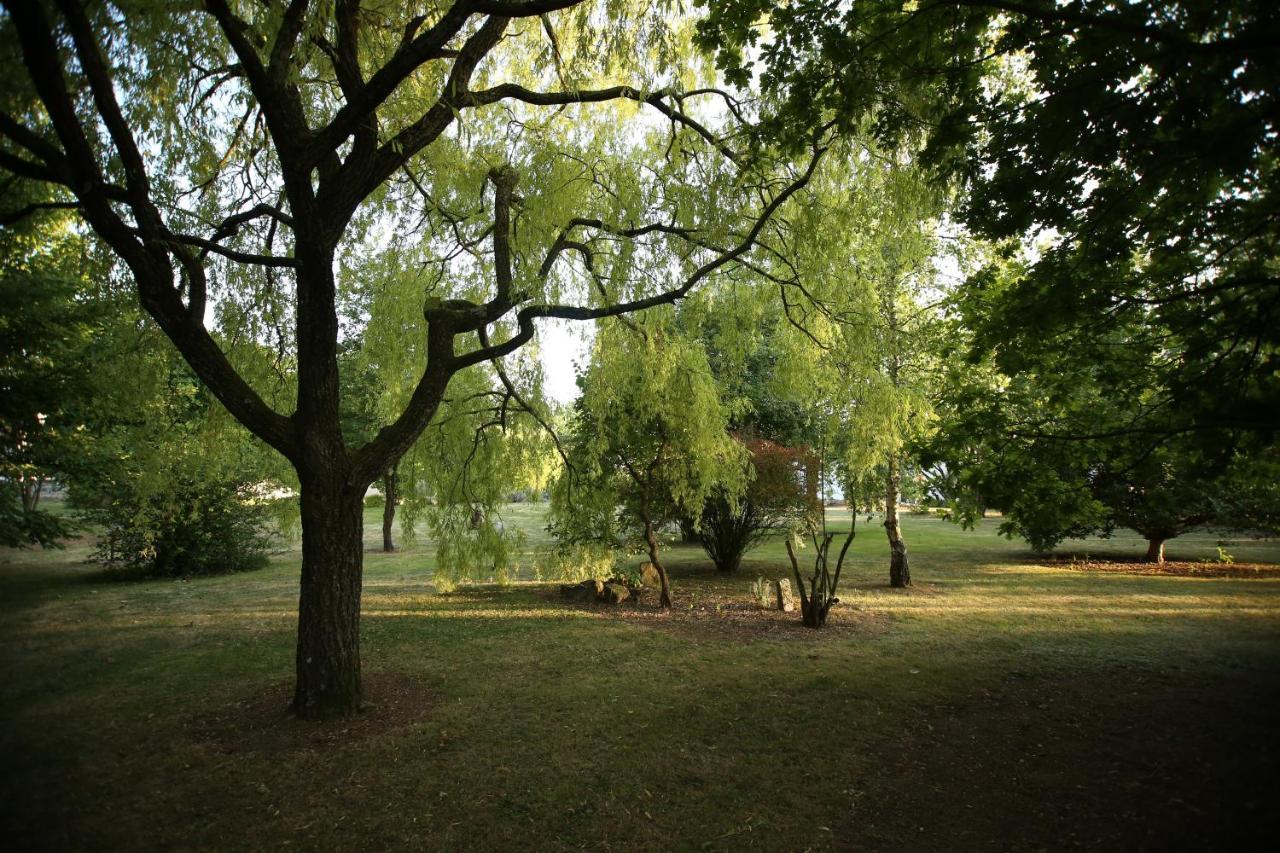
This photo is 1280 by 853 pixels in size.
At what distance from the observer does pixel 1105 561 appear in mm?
14547

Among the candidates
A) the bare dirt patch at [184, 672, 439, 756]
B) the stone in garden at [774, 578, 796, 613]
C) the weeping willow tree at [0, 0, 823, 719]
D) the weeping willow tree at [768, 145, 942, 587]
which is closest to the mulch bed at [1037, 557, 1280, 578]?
the weeping willow tree at [768, 145, 942, 587]

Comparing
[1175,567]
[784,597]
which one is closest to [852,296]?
[784,597]

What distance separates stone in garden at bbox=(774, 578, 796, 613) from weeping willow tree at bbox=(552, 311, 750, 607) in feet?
5.37

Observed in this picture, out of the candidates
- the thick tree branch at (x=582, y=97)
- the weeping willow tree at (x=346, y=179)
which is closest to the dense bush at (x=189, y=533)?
the weeping willow tree at (x=346, y=179)

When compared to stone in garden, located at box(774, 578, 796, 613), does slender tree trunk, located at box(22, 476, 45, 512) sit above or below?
above

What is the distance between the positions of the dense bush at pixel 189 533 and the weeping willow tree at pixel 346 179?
24.7 ft

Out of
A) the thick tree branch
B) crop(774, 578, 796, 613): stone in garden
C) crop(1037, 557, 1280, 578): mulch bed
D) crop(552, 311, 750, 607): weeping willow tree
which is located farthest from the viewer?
crop(1037, 557, 1280, 578): mulch bed

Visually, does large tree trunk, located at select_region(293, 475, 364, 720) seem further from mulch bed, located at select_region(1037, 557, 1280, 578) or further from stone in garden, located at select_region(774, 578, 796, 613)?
mulch bed, located at select_region(1037, 557, 1280, 578)

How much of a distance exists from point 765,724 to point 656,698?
44.7 inches

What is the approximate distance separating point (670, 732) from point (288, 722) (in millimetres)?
3239

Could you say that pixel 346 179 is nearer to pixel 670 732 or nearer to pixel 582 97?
pixel 582 97

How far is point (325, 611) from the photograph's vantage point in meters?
5.32

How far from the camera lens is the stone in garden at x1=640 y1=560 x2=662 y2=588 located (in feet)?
37.8

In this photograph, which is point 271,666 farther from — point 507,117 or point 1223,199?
point 1223,199
